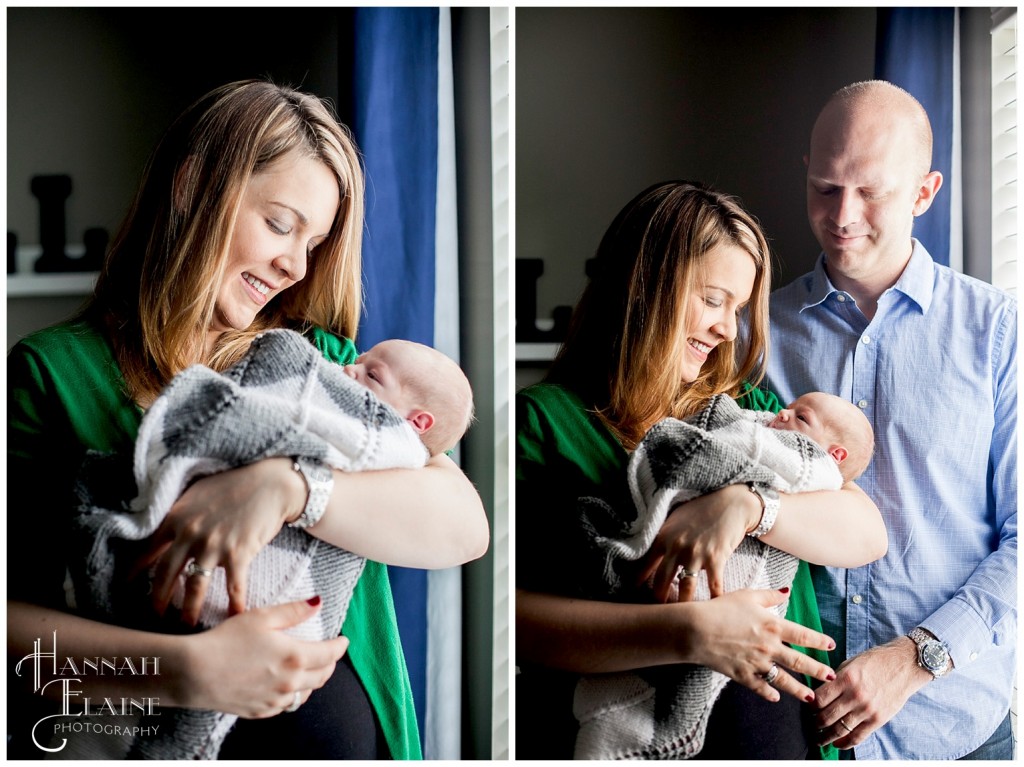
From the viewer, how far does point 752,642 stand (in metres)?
1.69

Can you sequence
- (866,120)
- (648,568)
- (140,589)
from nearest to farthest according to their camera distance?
1. (140,589)
2. (648,568)
3. (866,120)

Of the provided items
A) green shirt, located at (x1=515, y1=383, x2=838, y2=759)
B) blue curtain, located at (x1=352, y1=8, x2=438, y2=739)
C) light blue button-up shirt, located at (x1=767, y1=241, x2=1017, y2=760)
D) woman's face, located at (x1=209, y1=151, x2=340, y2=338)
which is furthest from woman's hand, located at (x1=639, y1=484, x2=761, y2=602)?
woman's face, located at (x1=209, y1=151, x2=340, y2=338)

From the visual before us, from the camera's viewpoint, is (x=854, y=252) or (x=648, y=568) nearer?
(x=648, y=568)

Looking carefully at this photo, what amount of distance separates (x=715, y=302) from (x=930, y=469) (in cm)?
51

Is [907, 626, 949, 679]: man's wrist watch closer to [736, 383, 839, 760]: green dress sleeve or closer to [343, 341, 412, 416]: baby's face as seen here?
[736, 383, 839, 760]: green dress sleeve

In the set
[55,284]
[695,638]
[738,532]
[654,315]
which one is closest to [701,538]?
[738,532]

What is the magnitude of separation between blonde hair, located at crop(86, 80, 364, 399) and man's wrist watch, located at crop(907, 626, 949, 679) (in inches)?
47.4

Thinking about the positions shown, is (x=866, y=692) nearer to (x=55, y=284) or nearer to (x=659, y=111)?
(x=659, y=111)

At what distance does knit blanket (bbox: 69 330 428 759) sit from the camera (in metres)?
1.52

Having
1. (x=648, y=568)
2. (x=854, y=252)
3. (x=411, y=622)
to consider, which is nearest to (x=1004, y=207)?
(x=854, y=252)

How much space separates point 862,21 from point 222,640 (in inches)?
64.7

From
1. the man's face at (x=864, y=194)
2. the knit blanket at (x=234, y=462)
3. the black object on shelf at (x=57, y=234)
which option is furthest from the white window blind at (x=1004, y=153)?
the black object on shelf at (x=57, y=234)

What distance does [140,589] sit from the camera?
5.09 ft

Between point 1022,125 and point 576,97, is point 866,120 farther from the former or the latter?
point 576,97
